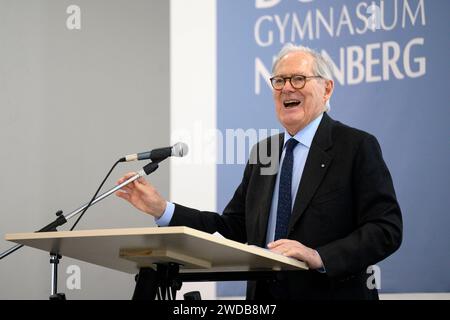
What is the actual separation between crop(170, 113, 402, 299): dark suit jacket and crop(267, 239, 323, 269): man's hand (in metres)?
0.04

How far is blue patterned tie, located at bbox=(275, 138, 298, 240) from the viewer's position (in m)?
2.91

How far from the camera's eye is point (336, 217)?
9.28 ft

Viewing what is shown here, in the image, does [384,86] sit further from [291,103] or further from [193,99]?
[193,99]

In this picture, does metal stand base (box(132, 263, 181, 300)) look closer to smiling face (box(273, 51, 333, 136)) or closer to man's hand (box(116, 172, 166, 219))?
man's hand (box(116, 172, 166, 219))

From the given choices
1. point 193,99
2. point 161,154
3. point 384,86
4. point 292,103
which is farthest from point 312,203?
point 193,99

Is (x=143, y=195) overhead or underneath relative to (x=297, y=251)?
overhead

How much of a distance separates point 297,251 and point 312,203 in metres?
0.43

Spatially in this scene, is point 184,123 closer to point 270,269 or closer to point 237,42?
point 237,42

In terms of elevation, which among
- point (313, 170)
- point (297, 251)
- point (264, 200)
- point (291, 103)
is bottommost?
point (297, 251)

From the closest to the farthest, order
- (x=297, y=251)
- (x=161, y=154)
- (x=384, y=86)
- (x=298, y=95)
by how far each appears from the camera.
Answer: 1. (x=297, y=251)
2. (x=161, y=154)
3. (x=298, y=95)
4. (x=384, y=86)

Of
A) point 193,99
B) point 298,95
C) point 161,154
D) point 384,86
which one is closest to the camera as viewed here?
point 161,154

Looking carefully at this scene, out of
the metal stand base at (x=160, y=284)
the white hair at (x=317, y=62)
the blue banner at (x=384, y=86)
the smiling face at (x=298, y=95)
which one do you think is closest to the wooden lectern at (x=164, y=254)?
the metal stand base at (x=160, y=284)

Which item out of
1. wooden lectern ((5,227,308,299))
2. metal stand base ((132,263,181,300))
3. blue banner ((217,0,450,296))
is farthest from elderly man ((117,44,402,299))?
blue banner ((217,0,450,296))
